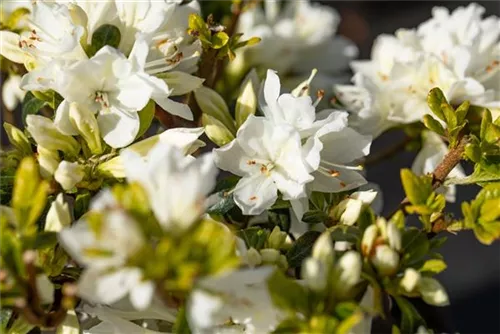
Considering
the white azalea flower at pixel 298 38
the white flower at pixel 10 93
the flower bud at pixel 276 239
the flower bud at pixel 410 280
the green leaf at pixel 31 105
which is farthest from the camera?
the white azalea flower at pixel 298 38

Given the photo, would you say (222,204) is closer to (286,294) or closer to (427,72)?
(286,294)

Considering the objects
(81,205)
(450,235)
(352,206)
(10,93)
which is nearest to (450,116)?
(352,206)

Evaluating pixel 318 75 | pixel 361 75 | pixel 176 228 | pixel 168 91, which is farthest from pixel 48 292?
pixel 318 75

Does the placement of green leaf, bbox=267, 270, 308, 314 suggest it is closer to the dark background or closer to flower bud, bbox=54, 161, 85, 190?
flower bud, bbox=54, 161, 85, 190

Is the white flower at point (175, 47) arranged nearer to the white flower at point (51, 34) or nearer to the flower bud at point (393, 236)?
the white flower at point (51, 34)

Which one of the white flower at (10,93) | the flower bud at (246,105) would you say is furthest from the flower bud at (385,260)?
the white flower at (10,93)

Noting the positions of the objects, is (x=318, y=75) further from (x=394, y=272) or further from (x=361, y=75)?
(x=394, y=272)
